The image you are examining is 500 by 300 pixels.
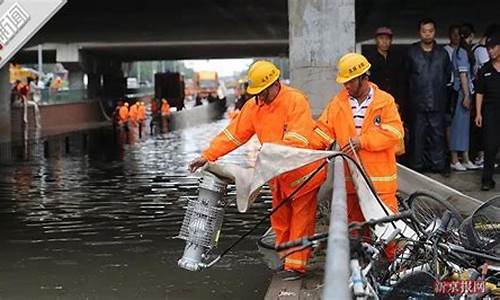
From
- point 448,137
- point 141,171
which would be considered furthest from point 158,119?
point 448,137

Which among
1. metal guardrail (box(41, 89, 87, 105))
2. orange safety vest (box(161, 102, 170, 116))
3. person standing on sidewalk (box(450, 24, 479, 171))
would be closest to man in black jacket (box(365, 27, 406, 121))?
person standing on sidewalk (box(450, 24, 479, 171))

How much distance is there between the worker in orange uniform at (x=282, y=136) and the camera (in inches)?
254

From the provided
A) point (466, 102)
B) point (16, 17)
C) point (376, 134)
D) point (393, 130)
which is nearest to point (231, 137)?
point (376, 134)

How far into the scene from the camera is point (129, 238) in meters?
9.49

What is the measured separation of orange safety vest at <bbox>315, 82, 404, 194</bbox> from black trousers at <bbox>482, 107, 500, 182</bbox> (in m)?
3.60

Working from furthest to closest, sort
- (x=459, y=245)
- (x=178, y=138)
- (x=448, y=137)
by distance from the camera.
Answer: (x=178, y=138) < (x=448, y=137) < (x=459, y=245)

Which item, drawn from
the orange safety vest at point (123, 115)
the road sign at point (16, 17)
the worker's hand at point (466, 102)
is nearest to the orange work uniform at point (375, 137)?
the worker's hand at point (466, 102)

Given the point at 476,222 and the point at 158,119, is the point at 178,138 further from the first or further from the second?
the point at 476,222

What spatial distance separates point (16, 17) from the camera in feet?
51.8

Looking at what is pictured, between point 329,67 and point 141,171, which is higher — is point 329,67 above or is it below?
above

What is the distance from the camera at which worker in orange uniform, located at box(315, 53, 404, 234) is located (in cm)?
620

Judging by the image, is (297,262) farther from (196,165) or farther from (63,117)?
(63,117)

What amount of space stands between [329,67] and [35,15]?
851cm

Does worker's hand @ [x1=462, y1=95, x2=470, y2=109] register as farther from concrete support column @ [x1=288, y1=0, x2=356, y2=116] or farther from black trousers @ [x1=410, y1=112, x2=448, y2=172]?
concrete support column @ [x1=288, y1=0, x2=356, y2=116]
